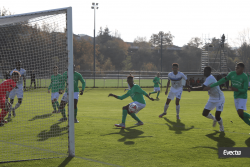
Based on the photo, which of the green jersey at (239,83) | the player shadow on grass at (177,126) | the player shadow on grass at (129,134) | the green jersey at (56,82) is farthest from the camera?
the green jersey at (56,82)

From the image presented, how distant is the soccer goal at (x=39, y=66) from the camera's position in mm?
4777

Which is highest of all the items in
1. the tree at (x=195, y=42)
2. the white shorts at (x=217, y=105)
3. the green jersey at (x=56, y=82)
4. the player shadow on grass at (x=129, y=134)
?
the tree at (x=195, y=42)

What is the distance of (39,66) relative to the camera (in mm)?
7176

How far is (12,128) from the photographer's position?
24.7ft

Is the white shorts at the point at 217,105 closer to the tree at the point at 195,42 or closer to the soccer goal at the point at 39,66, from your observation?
the soccer goal at the point at 39,66

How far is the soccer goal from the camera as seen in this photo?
478 centimetres

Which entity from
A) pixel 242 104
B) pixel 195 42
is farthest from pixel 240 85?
pixel 195 42

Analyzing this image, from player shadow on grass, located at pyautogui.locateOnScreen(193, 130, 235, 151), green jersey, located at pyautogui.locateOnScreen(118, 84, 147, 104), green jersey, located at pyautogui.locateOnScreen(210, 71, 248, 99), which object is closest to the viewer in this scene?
player shadow on grass, located at pyautogui.locateOnScreen(193, 130, 235, 151)

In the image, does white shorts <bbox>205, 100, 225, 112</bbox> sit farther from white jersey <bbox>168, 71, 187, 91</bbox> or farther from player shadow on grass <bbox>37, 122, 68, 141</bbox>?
player shadow on grass <bbox>37, 122, 68, 141</bbox>

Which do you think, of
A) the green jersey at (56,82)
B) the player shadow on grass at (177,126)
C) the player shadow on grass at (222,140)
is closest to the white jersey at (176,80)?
the player shadow on grass at (177,126)

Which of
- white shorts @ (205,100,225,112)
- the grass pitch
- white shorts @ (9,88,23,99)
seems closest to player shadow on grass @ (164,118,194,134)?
the grass pitch

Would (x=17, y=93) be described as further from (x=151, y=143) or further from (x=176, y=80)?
(x=176, y=80)

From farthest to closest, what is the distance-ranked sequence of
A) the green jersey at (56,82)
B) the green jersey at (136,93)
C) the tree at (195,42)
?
the tree at (195,42)
the green jersey at (136,93)
the green jersey at (56,82)

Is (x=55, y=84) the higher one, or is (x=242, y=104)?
(x=55, y=84)
